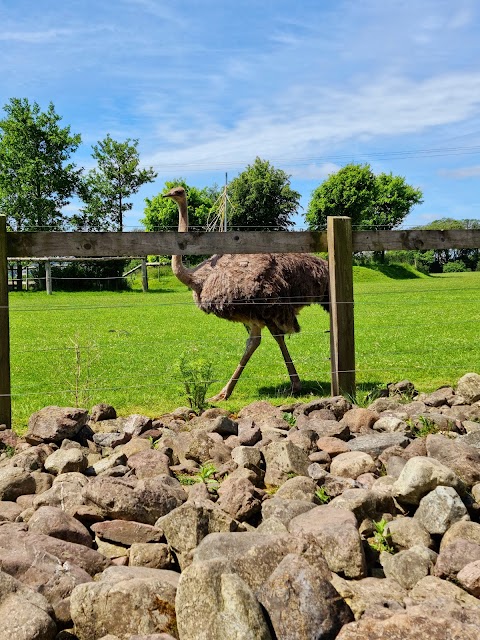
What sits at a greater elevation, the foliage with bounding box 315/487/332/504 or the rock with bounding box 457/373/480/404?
the rock with bounding box 457/373/480/404

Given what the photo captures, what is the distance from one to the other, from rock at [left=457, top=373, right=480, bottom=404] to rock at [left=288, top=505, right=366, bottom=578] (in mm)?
3958

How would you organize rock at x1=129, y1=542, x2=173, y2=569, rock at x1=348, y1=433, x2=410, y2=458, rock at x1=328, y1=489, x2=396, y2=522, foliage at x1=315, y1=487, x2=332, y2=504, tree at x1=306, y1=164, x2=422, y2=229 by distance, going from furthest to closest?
tree at x1=306, y1=164, x2=422, y2=229
rock at x1=348, y1=433, x2=410, y2=458
foliage at x1=315, y1=487, x2=332, y2=504
rock at x1=328, y1=489, x2=396, y2=522
rock at x1=129, y1=542, x2=173, y2=569

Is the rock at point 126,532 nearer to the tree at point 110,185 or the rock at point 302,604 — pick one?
the rock at point 302,604

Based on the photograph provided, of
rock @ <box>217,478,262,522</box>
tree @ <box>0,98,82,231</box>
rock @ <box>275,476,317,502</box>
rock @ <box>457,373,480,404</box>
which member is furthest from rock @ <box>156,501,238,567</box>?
tree @ <box>0,98,82,231</box>

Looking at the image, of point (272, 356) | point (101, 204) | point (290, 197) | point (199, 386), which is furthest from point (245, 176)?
point (199, 386)

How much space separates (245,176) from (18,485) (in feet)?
210

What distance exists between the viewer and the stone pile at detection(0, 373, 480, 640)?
2932mm

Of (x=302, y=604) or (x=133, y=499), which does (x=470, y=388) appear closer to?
(x=133, y=499)

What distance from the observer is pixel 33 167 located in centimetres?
4750

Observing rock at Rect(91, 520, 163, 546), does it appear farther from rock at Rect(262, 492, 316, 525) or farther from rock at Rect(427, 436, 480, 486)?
rock at Rect(427, 436, 480, 486)

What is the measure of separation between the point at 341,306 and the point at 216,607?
4.92 m

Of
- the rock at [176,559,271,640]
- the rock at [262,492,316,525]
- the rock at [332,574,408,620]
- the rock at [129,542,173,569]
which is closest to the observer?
the rock at [176,559,271,640]

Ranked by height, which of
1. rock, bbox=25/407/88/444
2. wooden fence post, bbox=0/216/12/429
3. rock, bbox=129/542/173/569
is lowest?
rock, bbox=129/542/173/569

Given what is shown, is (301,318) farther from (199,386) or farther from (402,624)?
(402,624)
